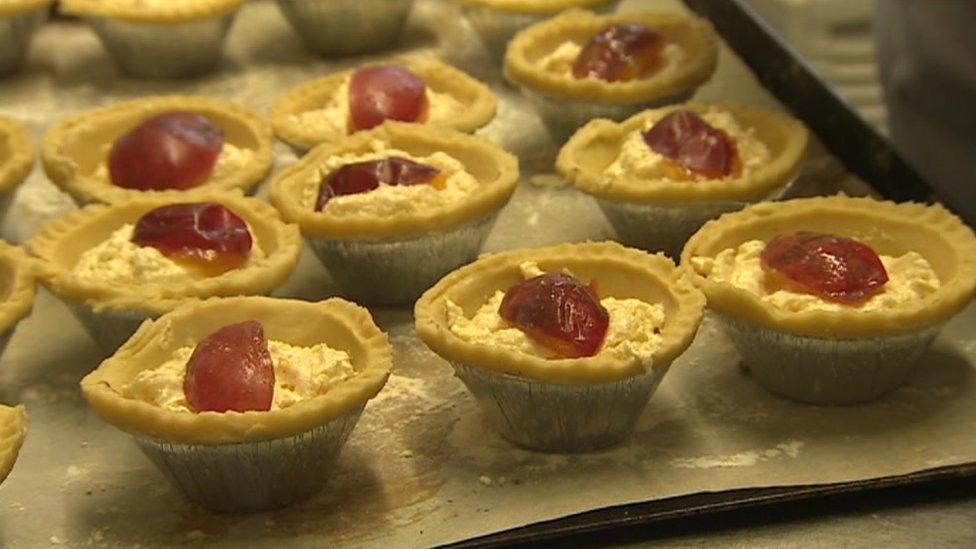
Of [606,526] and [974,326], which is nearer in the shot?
[606,526]

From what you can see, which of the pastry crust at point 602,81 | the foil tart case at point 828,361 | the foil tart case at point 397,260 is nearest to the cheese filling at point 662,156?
the pastry crust at point 602,81

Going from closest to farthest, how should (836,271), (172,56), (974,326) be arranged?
(836,271)
(974,326)
(172,56)

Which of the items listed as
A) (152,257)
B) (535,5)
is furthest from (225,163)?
(535,5)

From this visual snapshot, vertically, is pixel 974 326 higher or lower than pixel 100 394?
lower

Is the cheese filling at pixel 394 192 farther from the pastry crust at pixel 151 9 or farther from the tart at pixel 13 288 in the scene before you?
the pastry crust at pixel 151 9

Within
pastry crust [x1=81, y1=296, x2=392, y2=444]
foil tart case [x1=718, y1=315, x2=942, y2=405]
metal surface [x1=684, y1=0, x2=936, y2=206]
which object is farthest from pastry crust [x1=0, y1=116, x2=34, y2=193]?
metal surface [x1=684, y1=0, x2=936, y2=206]

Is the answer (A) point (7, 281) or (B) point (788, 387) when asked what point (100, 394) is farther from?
(B) point (788, 387)

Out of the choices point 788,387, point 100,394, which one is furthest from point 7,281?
point 788,387

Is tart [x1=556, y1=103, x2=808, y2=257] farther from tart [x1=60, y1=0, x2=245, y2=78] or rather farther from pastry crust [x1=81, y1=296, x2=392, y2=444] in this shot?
tart [x1=60, y1=0, x2=245, y2=78]

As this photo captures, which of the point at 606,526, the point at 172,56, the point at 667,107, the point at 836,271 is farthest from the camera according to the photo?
the point at 172,56
